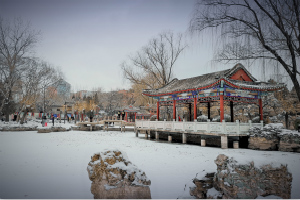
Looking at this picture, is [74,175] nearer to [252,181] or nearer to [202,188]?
[202,188]

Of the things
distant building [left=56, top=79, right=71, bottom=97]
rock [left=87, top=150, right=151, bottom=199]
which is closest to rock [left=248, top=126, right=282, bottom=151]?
rock [left=87, top=150, right=151, bottom=199]

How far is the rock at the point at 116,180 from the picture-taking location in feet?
13.1

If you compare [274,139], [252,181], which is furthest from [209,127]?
[252,181]

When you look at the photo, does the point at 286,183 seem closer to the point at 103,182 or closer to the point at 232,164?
the point at 232,164

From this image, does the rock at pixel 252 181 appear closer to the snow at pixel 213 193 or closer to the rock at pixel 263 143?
the snow at pixel 213 193

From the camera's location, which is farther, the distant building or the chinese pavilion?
the distant building

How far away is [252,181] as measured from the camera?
404 centimetres

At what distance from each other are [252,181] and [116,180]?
2.79 metres

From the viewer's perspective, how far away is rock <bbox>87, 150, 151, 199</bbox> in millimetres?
4008

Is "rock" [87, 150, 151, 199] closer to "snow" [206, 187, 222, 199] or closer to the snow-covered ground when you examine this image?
the snow-covered ground

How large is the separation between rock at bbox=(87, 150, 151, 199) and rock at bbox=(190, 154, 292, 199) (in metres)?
1.52

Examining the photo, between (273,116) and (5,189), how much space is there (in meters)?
28.3

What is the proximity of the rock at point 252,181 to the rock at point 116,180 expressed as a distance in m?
1.52

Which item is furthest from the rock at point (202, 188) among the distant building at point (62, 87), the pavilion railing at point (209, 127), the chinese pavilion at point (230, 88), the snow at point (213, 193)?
the distant building at point (62, 87)
